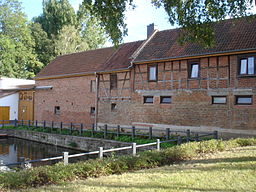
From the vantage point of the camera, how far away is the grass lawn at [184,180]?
6.01m

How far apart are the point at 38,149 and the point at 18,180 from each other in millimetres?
14851

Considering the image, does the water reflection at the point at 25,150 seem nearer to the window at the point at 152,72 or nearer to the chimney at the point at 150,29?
the window at the point at 152,72

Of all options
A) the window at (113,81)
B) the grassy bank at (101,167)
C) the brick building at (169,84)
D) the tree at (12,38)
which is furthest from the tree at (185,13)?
the tree at (12,38)

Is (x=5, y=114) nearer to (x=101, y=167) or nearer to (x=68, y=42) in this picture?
(x=68, y=42)

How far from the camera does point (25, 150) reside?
1998 cm

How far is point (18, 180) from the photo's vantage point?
6.45 m

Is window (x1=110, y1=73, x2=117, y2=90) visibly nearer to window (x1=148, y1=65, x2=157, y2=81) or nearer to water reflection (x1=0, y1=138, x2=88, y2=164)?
window (x1=148, y1=65, x2=157, y2=81)

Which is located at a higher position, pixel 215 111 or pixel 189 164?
pixel 215 111

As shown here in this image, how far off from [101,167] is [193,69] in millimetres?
11633

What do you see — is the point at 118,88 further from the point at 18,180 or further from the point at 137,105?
the point at 18,180

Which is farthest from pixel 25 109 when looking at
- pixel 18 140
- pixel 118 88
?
pixel 118 88

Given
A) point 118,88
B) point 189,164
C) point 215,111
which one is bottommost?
point 189,164

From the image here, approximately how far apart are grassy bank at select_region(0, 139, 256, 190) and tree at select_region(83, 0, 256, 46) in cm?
446

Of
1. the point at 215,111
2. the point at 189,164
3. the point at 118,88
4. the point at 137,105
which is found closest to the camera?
the point at 189,164
